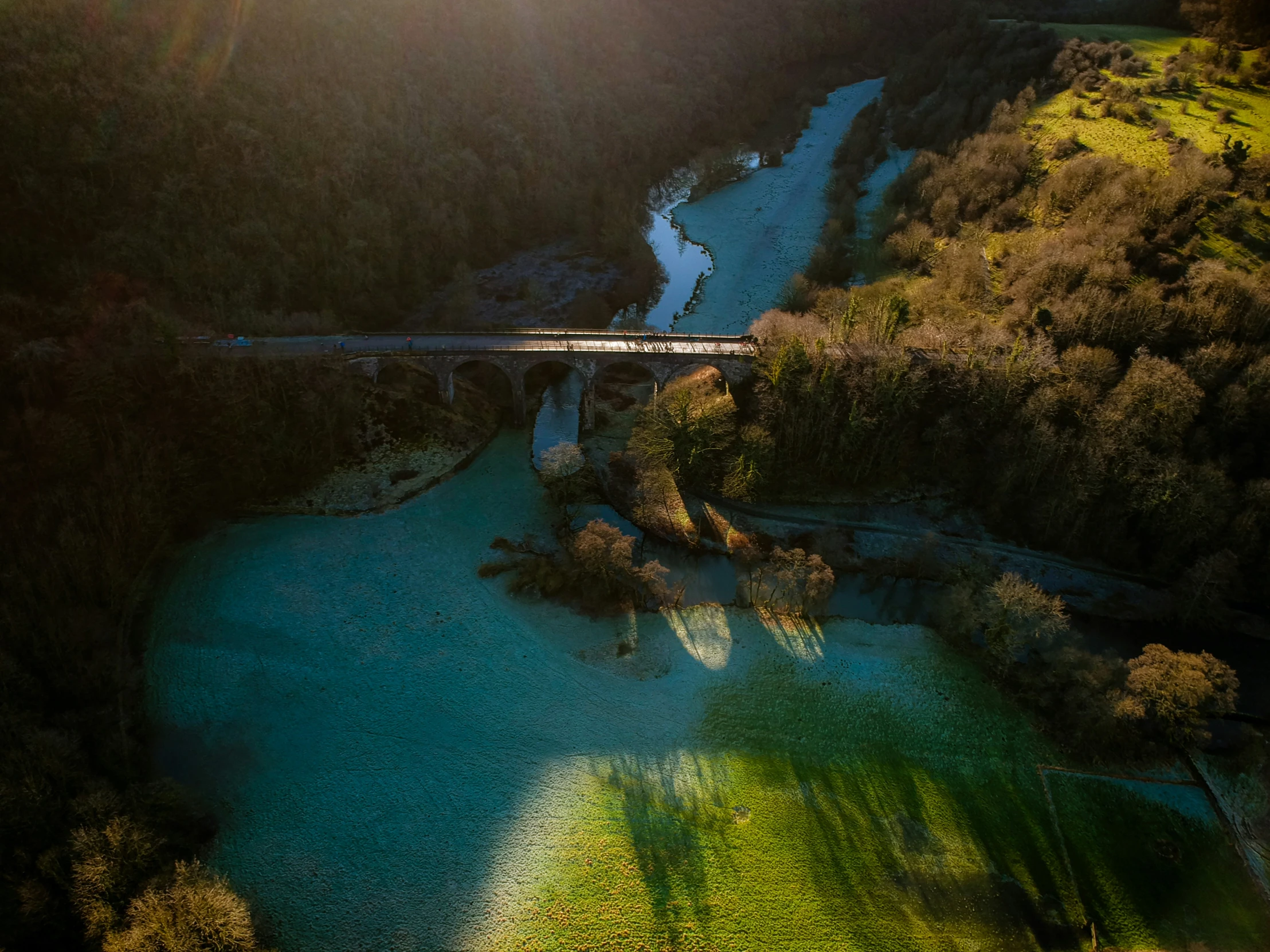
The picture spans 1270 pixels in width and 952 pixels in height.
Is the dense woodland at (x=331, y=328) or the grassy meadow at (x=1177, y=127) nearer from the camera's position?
the dense woodland at (x=331, y=328)

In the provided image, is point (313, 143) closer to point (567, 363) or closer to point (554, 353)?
point (554, 353)

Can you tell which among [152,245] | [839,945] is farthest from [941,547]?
[152,245]

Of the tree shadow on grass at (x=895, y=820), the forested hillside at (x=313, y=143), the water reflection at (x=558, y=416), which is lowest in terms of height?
the tree shadow on grass at (x=895, y=820)

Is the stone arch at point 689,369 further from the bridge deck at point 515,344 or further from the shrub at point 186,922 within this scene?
the shrub at point 186,922

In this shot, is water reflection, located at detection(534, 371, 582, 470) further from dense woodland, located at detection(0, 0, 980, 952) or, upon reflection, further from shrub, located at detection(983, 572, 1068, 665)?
shrub, located at detection(983, 572, 1068, 665)

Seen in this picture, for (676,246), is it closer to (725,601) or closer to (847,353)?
(847,353)

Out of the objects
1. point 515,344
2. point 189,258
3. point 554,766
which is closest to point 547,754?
point 554,766

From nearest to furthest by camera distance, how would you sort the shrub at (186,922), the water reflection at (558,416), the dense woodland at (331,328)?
the shrub at (186,922), the dense woodland at (331,328), the water reflection at (558,416)

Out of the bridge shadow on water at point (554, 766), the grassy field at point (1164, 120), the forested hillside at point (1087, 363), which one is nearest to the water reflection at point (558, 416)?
the bridge shadow on water at point (554, 766)
